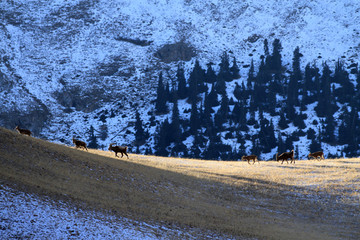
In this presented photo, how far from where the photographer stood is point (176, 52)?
13100cm

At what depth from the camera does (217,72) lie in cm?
12331

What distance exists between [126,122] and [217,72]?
3457 centimetres

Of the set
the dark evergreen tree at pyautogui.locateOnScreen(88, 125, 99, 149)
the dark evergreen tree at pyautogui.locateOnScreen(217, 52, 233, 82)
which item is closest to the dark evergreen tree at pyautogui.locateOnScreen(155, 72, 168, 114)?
the dark evergreen tree at pyautogui.locateOnScreen(217, 52, 233, 82)

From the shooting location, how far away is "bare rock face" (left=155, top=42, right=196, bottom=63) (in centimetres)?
13050

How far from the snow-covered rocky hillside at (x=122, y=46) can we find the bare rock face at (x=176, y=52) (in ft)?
1.05

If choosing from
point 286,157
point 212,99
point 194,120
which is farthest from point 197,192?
point 212,99

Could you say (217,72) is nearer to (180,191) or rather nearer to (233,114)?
(233,114)

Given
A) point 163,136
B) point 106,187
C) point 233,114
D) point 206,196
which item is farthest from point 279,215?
point 233,114

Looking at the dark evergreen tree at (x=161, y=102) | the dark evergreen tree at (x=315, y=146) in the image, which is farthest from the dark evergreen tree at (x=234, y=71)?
the dark evergreen tree at (x=315, y=146)

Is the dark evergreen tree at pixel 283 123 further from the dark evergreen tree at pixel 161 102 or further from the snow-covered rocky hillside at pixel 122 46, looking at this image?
the dark evergreen tree at pixel 161 102

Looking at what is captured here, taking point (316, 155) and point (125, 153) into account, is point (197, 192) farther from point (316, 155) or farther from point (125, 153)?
point (316, 155)

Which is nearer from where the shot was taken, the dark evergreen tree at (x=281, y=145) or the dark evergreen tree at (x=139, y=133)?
the dark evergreen tree at (x=281, y=145)

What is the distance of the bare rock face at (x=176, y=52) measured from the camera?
130500 millimetres

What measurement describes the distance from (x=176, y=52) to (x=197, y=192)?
349 ft
